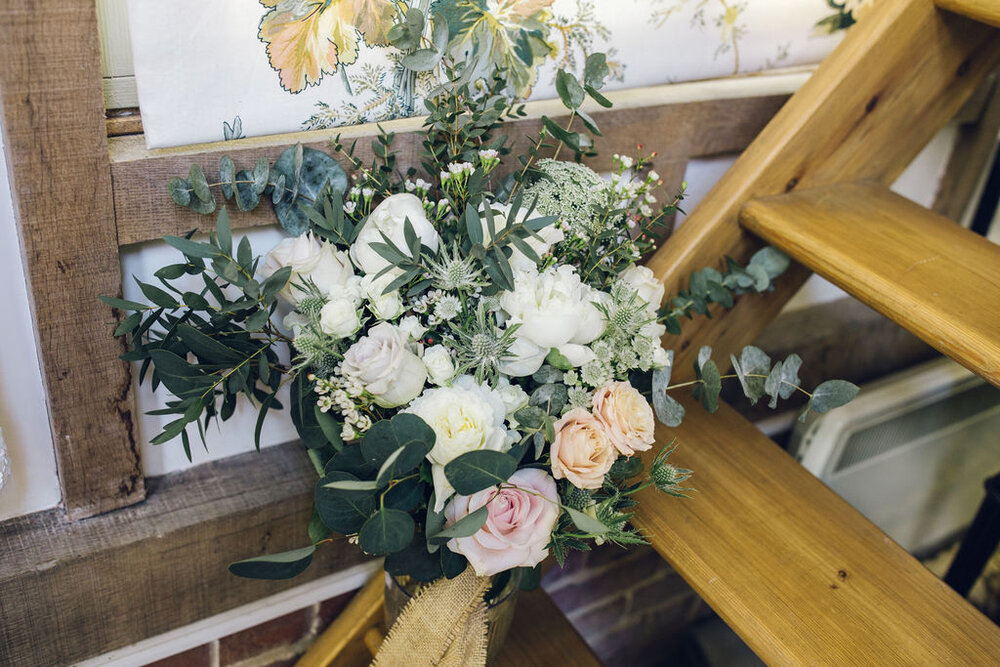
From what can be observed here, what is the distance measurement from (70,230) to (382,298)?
0.31m

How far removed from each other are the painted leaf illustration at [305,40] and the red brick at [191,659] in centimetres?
77

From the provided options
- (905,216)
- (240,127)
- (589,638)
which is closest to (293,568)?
(240,127)

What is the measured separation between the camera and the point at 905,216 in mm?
1048

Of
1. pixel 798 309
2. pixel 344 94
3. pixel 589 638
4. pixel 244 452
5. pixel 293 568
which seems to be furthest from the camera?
pixel 589 638

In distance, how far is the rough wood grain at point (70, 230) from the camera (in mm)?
685

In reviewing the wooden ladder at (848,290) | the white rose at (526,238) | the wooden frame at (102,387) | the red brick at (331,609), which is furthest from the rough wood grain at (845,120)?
the red brick at (331,609)

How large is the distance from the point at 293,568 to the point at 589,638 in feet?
3.66

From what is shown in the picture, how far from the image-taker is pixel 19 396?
84 cm

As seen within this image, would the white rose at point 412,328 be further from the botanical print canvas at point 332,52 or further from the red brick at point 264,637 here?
the red brick at point 264,637

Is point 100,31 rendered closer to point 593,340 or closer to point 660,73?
point 593,340

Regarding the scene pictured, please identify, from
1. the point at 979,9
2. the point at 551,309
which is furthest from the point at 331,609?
the point at 979,9

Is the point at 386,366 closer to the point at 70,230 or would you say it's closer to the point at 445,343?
the point at 445,343

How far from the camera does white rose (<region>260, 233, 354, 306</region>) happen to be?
775mm

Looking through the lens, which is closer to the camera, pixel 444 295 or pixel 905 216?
pixel 444 295
